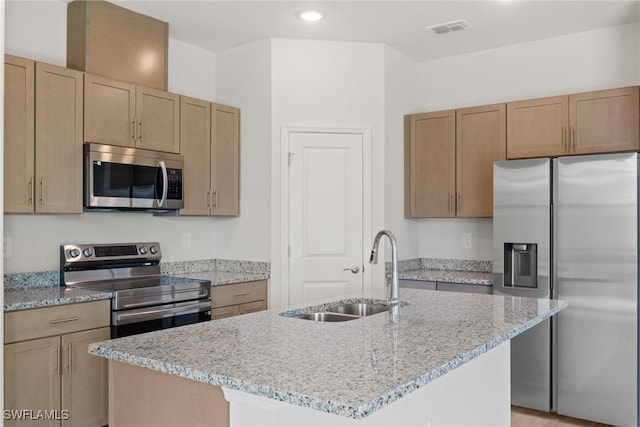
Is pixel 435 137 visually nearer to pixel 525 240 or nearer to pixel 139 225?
pixel 525 240

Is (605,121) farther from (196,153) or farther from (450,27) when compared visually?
(196,153)

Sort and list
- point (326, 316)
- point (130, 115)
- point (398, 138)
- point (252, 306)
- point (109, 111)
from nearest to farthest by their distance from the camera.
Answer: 1. point (326, 316)
2. point (109, 111)
3. point (130, 115)
4. point (252, 306)
5. point (398, 138)

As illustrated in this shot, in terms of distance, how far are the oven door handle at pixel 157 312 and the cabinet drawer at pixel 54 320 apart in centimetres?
7

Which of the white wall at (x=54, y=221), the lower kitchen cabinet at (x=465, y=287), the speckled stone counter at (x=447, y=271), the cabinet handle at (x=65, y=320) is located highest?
the white wall at (x=54, y=221)

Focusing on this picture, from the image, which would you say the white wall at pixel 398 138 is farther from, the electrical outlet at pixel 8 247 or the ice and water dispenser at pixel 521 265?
the electrical outlet at pixel 8 247

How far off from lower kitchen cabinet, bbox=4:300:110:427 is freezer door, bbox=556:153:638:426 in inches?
110

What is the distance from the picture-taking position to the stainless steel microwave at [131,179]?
11.1 ft

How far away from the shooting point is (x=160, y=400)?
1.75m

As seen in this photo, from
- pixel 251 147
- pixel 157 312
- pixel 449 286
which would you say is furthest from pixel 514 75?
pixel 157 312

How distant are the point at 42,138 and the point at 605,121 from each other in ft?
11.4

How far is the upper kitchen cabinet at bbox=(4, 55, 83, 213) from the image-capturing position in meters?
3.01

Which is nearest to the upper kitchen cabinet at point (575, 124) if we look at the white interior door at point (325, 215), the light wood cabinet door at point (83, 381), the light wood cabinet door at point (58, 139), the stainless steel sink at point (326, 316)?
the white interior door at point (325, 215)

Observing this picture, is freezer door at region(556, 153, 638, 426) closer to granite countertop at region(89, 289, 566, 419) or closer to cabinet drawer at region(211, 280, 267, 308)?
granite countertop at region(89, 289, 566, 419)

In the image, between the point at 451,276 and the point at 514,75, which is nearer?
the point at 451,276
